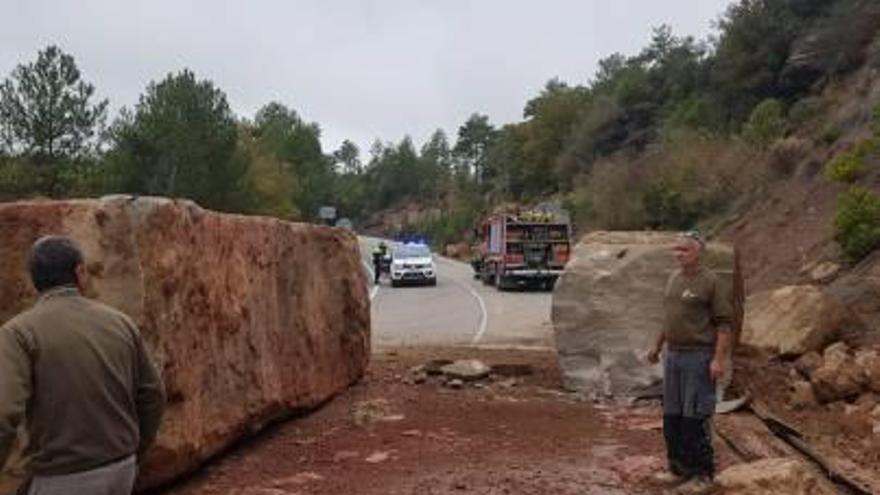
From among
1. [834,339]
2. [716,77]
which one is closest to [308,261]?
[834,339]

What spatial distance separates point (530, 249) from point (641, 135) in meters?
33.9

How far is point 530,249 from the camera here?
3916cm

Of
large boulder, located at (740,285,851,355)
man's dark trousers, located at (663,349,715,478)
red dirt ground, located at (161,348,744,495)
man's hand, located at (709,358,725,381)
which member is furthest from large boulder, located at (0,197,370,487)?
large boulder, located at (740,285,851,355)

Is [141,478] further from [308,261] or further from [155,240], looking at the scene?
[308,261]

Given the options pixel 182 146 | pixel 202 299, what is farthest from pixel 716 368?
pixel 182 146

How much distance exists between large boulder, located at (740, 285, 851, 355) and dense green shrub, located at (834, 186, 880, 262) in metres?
6.19

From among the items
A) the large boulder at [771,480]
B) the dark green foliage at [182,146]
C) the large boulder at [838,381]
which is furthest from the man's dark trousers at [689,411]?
the dark green foliage at [182,146]

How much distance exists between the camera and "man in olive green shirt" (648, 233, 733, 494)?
9.14 m

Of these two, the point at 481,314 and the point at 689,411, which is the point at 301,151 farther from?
the point at 689,411

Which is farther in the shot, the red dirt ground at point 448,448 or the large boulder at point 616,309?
the large boulder at point 616,309

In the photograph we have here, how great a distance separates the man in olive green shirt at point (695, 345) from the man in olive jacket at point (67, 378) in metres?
5.28

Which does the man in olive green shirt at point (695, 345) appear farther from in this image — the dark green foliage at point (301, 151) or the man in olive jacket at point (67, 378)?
the dark green foliage at point (301, 151)

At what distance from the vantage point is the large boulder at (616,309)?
1427cm

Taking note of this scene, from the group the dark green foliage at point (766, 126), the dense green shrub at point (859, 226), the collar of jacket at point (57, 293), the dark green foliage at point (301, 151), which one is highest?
the dark green foliage at point (301, 151)
